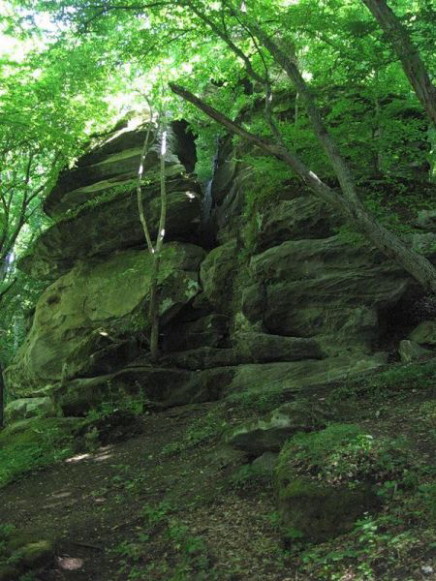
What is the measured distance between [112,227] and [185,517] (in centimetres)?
1193

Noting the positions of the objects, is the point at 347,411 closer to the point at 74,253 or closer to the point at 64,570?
the point at 64,570

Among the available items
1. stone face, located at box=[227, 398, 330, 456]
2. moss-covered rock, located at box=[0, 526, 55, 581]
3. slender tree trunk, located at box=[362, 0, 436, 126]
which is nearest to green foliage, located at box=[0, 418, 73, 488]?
moss-covered rock, located at box=[0, 526, 55, 581]

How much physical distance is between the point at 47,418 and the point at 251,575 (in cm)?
905

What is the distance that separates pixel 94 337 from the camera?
14.1 metres

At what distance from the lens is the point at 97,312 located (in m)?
16.0

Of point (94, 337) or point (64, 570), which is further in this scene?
point (94, 337)

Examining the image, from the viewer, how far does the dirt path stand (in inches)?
201

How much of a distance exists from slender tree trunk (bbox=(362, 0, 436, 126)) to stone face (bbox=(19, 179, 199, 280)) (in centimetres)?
937

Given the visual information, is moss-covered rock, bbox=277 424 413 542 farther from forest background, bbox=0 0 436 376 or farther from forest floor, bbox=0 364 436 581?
forest background, bbox=0 0 436 376

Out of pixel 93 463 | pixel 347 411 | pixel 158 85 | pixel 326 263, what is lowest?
pixel 93 463

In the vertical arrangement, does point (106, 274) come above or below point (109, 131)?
below

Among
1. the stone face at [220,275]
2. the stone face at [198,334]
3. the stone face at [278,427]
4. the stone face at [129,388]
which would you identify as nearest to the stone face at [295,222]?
the stone face at [220,275]

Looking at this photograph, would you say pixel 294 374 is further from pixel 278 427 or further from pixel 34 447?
pixel 34 447

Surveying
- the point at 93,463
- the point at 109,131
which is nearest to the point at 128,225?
the point at 109,131
